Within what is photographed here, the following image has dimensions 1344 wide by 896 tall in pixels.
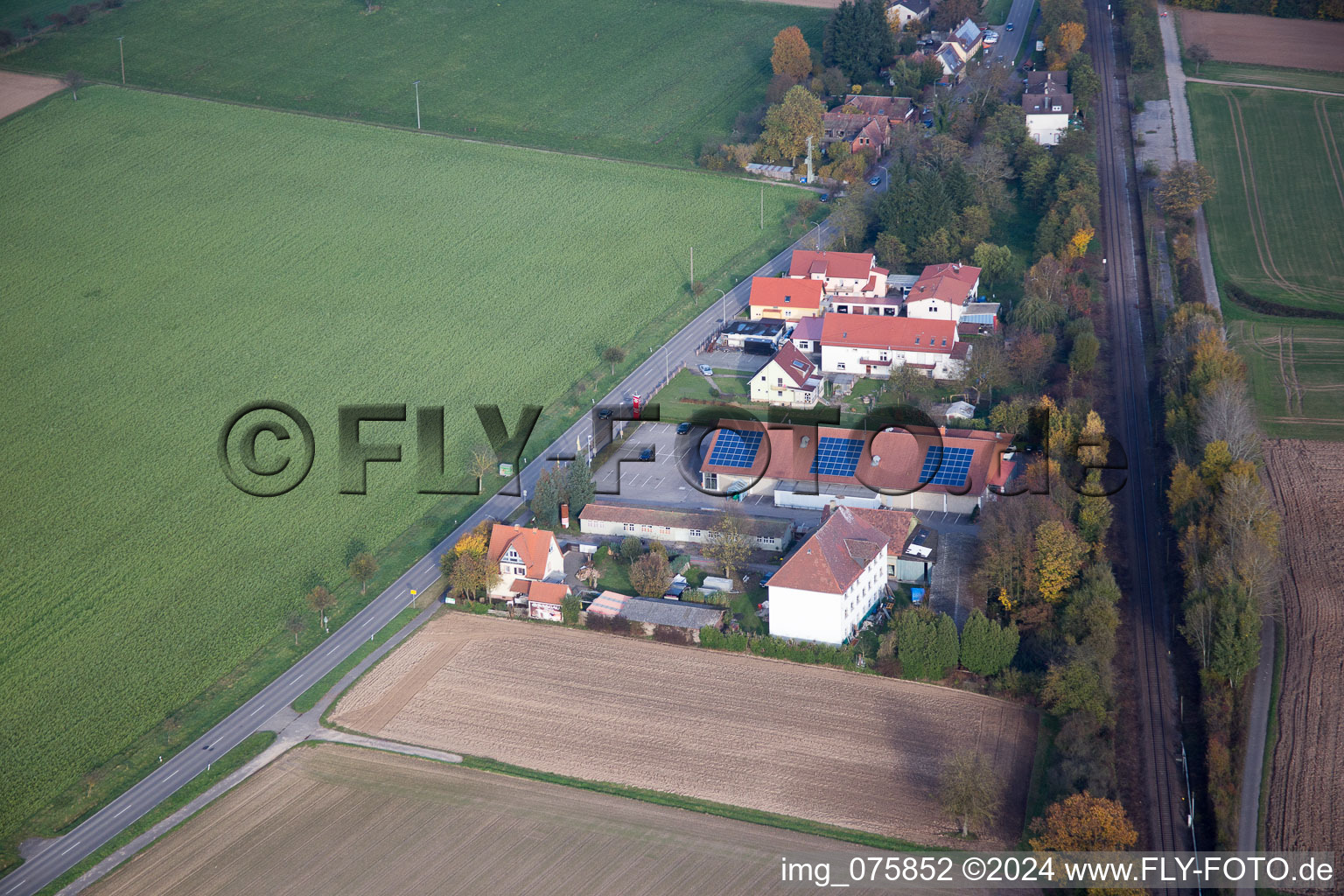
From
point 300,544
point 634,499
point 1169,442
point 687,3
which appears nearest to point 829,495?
point 634,499

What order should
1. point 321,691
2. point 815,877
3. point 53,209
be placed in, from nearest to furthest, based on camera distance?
point 815,877 < point 321,691 < point 53,209

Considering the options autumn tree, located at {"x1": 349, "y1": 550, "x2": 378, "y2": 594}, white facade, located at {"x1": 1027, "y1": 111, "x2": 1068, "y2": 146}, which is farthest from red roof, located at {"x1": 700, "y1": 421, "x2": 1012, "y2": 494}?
white facade, located at {"x1": 1027, "y1": 111, "x2": 1068, "y2": 146}

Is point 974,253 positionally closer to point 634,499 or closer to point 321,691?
point 634,499

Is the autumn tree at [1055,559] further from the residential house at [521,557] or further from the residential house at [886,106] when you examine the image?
the residential house at [886,106]

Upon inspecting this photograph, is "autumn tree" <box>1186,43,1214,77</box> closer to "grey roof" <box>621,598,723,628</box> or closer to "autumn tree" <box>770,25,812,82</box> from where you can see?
"autumn tree" <box>770,25,812,82</box>

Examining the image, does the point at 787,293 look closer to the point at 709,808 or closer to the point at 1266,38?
the point at 709,808

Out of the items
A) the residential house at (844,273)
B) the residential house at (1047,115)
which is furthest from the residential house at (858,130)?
the residential house at (844,273)
